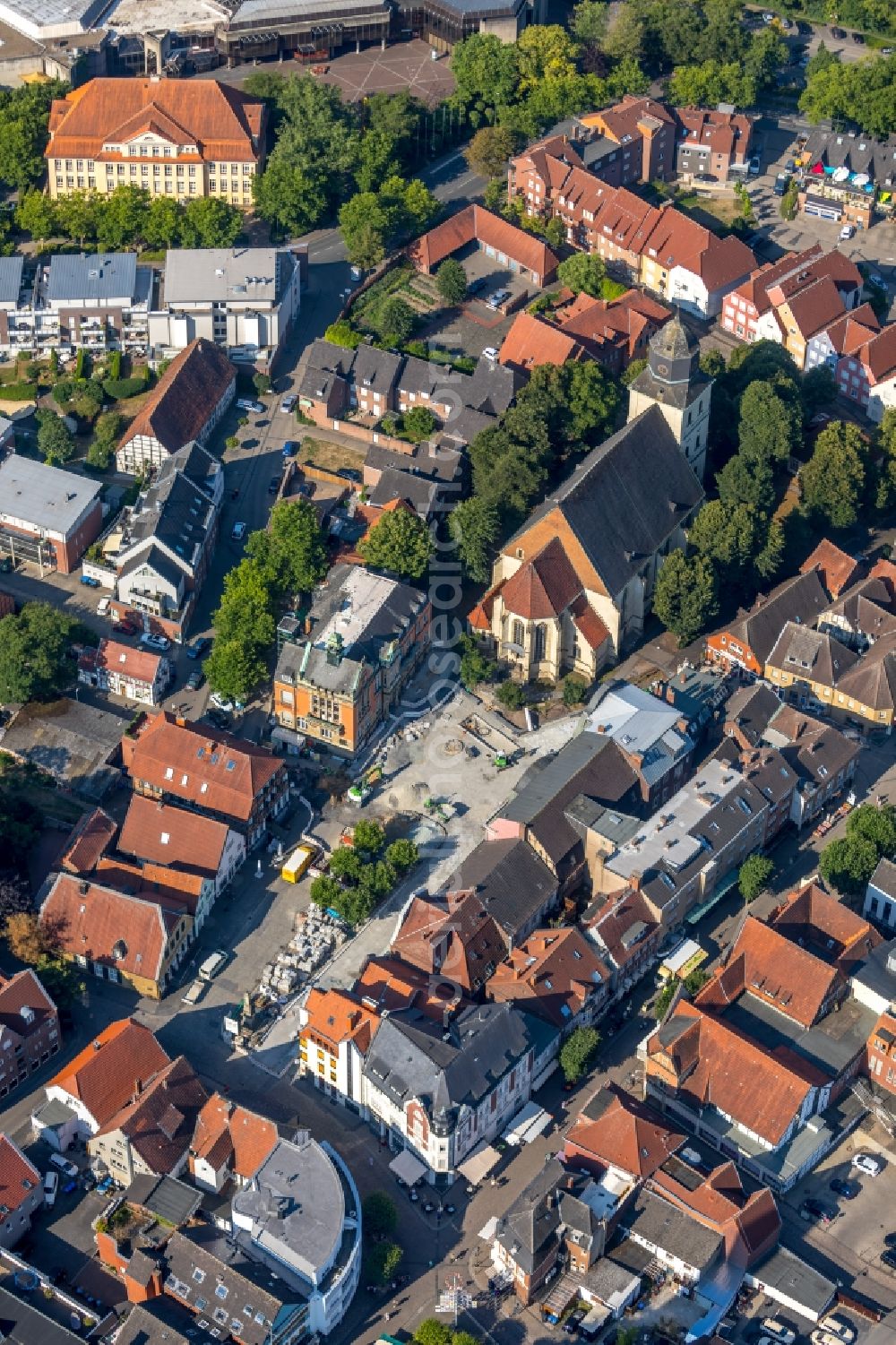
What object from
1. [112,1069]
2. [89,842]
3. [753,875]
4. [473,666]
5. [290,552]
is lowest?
[112,1069]

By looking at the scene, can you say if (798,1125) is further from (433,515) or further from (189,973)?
(433,515)

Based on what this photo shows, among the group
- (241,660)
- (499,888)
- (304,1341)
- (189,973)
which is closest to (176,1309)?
(304,1341)

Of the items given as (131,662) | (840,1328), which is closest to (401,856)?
(131,662)

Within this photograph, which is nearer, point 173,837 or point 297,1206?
point 297,1206

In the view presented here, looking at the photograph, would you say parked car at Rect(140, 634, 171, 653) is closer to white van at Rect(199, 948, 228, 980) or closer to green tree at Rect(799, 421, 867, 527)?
white van at Rect(199, 948, 228, 980)

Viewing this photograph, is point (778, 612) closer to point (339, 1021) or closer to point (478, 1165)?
point (339, 1021)

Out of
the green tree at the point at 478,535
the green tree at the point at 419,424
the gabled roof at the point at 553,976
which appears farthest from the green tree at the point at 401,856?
the green tree at the point at 419,424

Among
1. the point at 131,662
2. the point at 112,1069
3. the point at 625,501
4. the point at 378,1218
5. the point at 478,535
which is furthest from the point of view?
the point at 478,535
